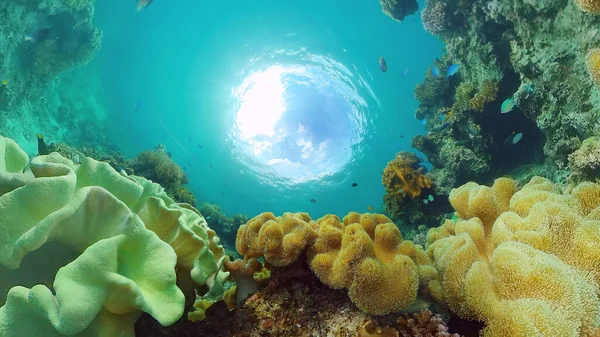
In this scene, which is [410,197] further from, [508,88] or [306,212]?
[306,212]

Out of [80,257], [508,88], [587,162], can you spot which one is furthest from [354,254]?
[508,88]

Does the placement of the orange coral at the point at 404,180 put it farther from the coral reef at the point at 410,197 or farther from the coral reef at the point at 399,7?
the coral reef at the point at 399,7

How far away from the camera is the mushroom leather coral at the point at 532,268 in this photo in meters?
1.60

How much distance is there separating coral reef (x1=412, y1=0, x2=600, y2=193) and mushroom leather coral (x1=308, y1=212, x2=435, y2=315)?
3.82 m

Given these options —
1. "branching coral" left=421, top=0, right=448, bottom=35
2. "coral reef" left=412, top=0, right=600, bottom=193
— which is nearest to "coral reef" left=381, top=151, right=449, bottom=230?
"coral reef" left=412, top=0, right=600, bottom=193

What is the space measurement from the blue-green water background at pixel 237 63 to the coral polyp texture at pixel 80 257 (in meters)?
17.8

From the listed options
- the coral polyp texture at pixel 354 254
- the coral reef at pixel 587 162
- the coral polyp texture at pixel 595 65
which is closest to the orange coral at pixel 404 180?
the coral reef at pixel 587 162

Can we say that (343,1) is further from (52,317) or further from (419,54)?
(52,317)

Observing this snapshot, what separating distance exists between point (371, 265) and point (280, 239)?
22.2 inches

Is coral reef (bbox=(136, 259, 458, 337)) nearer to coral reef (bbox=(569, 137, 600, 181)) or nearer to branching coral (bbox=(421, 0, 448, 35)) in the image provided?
coral reef (bbox=(569, 137, 600, 181))

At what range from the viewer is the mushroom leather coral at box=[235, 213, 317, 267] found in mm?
2061

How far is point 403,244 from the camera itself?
2172 mm

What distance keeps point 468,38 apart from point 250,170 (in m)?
33.9

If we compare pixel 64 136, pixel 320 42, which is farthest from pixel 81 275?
pixel 64 136
